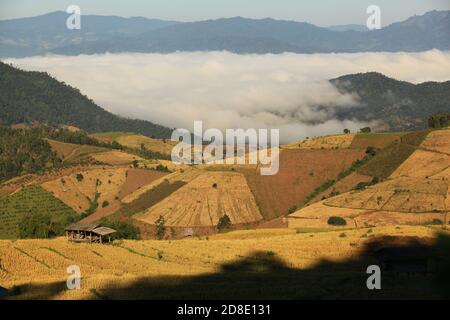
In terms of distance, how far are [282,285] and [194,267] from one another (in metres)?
7.96

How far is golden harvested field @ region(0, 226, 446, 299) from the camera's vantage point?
34.6 meters

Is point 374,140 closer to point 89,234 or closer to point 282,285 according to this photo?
point 89,234

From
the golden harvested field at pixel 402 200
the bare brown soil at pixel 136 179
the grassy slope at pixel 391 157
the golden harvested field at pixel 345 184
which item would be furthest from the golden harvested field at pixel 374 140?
the bare brown soil at pixel 136 179

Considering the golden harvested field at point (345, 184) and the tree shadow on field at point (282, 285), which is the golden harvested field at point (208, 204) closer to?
the golden harvested field at point (345, 184)

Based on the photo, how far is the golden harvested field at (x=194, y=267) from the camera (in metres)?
34.6

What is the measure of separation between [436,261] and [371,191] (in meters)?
55.8

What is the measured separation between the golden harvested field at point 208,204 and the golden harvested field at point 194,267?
46.5m

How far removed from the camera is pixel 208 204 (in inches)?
4198

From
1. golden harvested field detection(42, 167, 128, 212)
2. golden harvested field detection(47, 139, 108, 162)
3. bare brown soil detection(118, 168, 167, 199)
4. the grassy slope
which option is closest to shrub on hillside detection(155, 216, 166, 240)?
golden harvested field detection(42, 167, 128, 212)

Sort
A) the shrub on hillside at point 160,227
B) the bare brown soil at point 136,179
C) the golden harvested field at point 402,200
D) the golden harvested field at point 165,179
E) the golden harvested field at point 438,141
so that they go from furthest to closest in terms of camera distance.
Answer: the bare brown soil at point 136,179 → the golden harvested field at point 165,179 → the golden harvested field at point 438,141 → the shrub on hillside at point 160,227 → the golden harvested field at point 402,200

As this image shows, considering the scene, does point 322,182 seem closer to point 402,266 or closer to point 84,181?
point 84,181

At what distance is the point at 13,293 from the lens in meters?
34.5

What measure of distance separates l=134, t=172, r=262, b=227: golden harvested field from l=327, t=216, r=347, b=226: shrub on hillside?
68.6 feet
